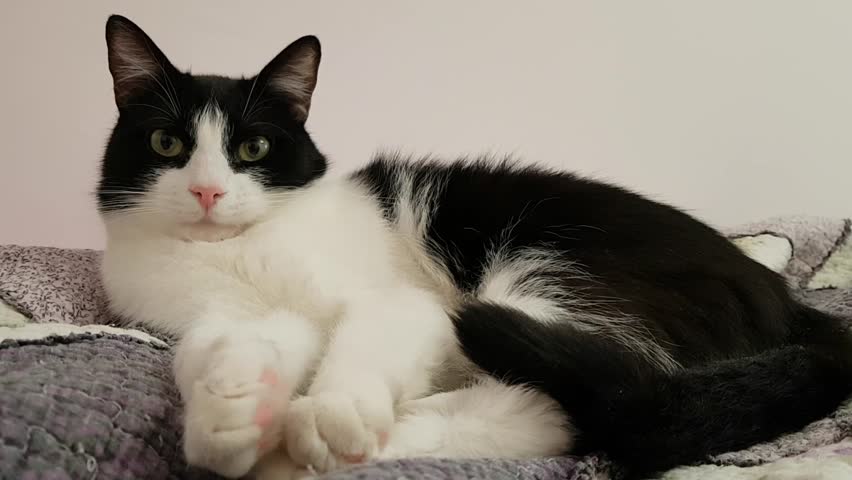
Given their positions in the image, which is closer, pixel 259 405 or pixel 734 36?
pixel 259 405

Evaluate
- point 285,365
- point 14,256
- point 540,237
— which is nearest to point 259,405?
point 285,365

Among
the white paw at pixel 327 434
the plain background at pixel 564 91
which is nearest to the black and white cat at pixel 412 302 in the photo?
the white paw at pixel 327 434

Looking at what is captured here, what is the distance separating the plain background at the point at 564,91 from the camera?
171cm

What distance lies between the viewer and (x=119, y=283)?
0.99 m

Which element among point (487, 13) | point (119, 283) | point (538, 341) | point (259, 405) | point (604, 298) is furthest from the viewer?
point (487, 13)

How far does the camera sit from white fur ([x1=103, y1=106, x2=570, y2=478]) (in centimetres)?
58

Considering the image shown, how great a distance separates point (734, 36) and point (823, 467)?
1.64m

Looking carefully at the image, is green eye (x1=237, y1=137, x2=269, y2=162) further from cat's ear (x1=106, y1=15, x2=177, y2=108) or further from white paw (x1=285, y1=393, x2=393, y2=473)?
white paw (x1=285, y1=393, x2=393, y2=473)

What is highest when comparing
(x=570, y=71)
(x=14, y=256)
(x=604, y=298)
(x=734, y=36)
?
(x=734, y=36)

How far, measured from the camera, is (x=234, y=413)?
540 millimetres

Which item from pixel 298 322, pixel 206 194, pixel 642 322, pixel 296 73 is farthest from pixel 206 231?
pixel 642 322

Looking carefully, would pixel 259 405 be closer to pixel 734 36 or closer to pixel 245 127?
pixel 245 127

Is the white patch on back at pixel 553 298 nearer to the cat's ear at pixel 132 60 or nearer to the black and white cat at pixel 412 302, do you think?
the black and white cat at pixel 412 302

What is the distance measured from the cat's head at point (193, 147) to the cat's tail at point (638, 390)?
43cm
